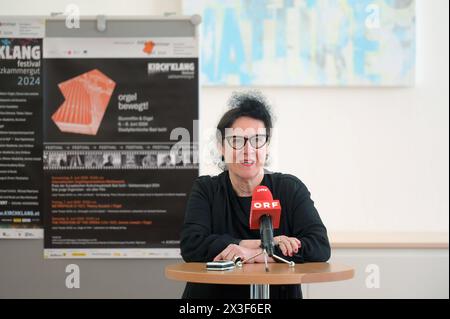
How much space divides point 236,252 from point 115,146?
159 centimetres

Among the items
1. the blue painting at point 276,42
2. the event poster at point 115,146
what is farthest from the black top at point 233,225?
the blue painting at point 276,42

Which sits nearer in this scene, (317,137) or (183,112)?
(183,112)

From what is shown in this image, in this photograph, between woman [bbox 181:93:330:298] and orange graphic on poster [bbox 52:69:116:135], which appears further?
orange graphic on poster [bbox 52:69:116:135]

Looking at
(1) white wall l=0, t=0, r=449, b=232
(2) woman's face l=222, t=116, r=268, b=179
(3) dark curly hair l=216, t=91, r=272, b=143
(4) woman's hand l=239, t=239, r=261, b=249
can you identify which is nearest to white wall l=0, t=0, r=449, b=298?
(1) white wall l=0, t=0, r=449, b=232

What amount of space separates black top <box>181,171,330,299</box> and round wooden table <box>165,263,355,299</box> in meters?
0.22

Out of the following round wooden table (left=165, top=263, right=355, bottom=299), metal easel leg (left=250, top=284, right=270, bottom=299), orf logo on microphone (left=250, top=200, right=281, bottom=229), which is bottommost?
metal easel leg (left=250, top=284, right=270, bottom=299)

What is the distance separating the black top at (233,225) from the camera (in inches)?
108

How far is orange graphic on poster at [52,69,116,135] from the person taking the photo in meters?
4.02

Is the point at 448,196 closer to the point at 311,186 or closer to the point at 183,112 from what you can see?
the point at 311,186

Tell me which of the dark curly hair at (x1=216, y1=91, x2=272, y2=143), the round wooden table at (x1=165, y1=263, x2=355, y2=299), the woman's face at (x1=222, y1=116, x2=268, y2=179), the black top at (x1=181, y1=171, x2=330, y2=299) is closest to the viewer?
the round wooden table at (x1=165, y1=263, x2=355, y2=299)

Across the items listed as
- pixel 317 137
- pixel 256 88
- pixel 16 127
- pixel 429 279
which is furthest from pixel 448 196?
pixel 16 127

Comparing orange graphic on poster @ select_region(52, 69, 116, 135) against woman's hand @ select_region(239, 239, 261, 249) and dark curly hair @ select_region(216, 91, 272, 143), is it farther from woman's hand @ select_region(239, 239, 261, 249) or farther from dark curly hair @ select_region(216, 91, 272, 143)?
woman's hand @ select_region(239, 239, 261, 249)

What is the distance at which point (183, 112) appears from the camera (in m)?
4.02

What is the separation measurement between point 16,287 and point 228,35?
78.1 inches
